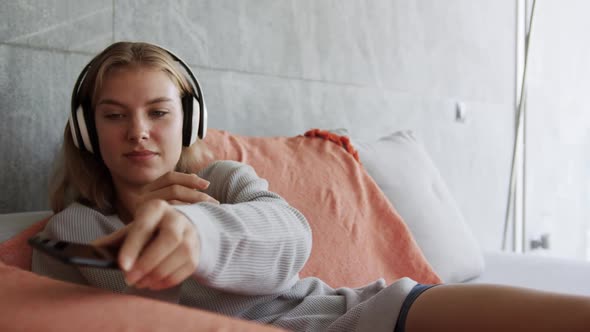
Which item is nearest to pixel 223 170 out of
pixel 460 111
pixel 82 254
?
pixel 82 254

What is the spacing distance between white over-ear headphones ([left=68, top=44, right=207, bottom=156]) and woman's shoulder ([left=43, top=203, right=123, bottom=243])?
112mm

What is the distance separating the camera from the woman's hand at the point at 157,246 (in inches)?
23.8

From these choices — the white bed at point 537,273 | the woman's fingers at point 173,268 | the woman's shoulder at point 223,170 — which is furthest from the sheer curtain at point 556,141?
the woman's fingers at point 173,268

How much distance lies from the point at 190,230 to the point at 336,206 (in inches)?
29.0

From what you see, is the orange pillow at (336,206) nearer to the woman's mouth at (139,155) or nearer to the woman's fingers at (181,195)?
the woman's mouth at (139,155)

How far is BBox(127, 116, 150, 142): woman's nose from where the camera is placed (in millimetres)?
1076

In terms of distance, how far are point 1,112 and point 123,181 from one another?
0.30m

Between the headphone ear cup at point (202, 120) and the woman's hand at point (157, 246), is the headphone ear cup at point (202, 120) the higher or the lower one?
the higher one

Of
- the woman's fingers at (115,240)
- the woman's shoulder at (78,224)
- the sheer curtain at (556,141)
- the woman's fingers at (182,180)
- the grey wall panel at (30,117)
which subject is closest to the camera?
the woman's fingers at (115,240)

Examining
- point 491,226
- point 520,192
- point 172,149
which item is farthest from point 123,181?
point 520,192

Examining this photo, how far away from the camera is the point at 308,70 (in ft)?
6.36

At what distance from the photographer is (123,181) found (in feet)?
3.79

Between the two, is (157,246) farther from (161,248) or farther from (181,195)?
(181,195)

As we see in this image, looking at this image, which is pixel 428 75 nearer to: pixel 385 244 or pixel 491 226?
pixel 491 226
